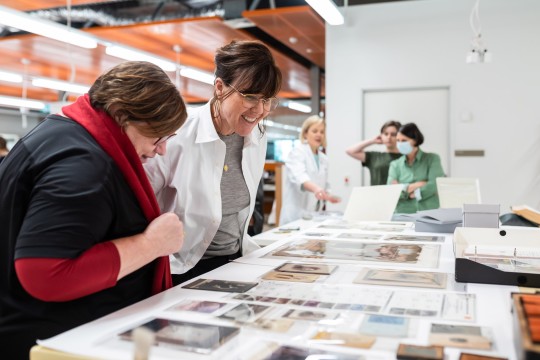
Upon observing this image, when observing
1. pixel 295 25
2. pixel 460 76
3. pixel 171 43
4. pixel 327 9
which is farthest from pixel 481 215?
pixel 171 43

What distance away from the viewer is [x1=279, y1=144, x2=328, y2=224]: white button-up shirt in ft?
14.9

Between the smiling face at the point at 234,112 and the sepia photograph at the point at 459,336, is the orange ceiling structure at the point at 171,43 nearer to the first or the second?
the smiling face at the point at 234,112

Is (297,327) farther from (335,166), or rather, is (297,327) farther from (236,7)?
(236,7)

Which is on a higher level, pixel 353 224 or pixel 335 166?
pixel 335 166

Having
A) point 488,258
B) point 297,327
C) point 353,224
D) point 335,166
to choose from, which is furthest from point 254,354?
point 335,166

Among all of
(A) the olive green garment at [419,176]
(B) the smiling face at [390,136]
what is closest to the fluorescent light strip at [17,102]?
(B) the smiling face at [390,136]

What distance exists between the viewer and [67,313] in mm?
1265

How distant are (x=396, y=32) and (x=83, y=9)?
511 cm

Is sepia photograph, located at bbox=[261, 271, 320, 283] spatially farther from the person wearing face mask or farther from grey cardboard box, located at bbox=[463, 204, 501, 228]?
the person wearing face mask

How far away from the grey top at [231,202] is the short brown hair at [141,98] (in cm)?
70

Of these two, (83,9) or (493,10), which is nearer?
(493,10)

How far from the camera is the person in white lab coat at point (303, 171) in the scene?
15.0 ft

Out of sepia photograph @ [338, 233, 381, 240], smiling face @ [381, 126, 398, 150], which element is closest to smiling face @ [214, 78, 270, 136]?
sepia photograph @ [338, 233, 381, 240]

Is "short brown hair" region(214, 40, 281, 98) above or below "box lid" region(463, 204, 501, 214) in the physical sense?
above
